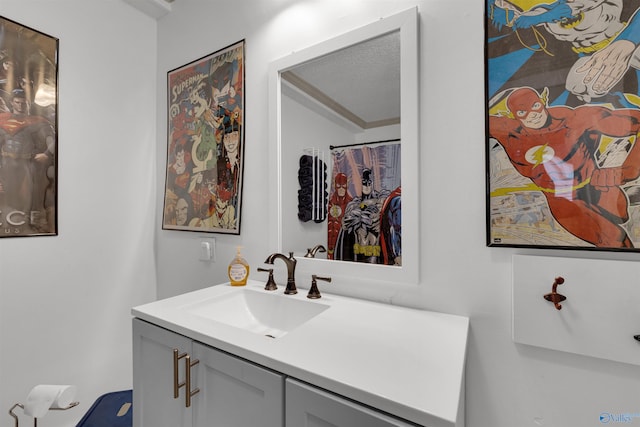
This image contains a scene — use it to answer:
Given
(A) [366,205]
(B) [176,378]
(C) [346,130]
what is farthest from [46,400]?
(C) [346,130]

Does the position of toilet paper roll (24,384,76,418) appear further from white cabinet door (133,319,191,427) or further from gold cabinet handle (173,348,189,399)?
gold cabinet handle (173,348,189,399)

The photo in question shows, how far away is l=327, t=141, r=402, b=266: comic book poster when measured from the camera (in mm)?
1009

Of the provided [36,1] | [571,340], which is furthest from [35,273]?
[571,340]

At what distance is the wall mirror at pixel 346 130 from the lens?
971 mm

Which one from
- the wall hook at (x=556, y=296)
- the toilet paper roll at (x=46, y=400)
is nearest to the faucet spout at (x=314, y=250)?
the wall hook at (x=556, y=296)

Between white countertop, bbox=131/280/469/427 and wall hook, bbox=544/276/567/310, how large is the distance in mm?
227

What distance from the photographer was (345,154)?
1094 millimetres

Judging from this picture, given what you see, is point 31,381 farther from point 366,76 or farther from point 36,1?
point 366,76

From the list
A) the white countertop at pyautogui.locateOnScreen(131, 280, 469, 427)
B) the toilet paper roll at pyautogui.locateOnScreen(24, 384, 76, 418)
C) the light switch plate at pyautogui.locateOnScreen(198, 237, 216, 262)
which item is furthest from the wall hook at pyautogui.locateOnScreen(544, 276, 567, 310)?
the toilet paper roll at pyautogui.locateOnScreen(24, 384, 76, 418)

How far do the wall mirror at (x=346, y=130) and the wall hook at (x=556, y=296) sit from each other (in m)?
0.36

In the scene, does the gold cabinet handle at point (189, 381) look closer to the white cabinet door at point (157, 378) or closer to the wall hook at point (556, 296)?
the white cabinet door at point (157, 378)

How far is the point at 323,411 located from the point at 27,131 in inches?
69.6

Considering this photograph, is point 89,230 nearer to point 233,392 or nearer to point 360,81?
point 233,392

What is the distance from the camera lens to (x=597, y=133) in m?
0.73
